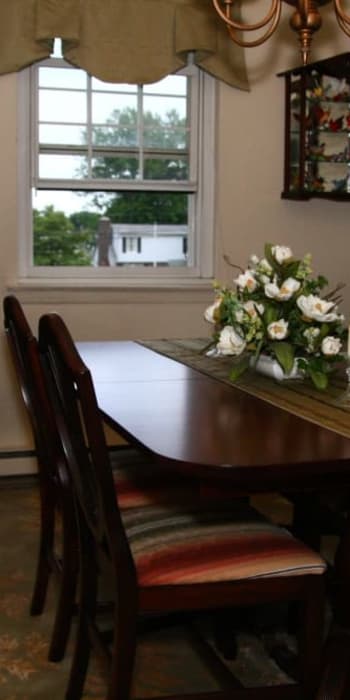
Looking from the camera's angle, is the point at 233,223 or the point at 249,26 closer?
the point at 249,26

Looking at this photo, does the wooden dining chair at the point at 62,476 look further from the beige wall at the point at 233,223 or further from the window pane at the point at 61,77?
the window pane at the point at 61,77

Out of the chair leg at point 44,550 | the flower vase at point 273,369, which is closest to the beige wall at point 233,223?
the chair leg at point 44,550

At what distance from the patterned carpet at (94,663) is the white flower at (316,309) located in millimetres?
932

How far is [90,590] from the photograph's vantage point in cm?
210

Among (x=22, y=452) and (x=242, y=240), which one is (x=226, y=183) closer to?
(x=242, y=240)

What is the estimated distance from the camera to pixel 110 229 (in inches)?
171

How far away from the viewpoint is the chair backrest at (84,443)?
1617 mm

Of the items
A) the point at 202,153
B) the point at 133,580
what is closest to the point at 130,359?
the point at 133,580

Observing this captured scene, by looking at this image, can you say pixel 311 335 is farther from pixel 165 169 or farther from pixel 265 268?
pixel 165 169

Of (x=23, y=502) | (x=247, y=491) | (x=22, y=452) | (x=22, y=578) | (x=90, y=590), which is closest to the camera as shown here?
(x=247, y=491)

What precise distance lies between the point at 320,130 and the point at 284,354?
2.13 m

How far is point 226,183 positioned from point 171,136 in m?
0.35

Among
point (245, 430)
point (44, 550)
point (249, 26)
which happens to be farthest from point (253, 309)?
point (44, 550)

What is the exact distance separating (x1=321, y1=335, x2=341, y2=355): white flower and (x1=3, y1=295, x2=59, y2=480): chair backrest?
2.33 feet
